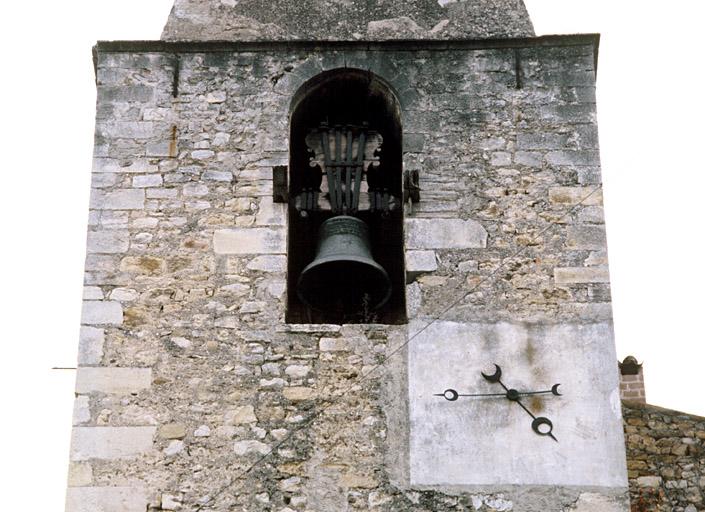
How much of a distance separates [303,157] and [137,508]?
2619 millimetres

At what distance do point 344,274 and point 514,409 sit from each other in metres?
1.30

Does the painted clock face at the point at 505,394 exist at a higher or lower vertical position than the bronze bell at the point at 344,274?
lower

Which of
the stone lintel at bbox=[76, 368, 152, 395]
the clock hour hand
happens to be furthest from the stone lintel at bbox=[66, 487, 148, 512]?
the clock hour hand

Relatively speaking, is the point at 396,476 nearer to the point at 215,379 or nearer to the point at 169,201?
the point at 215,379

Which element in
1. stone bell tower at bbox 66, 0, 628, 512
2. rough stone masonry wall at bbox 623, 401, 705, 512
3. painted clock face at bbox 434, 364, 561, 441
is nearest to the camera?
stone bell tower at bbox 66, 0, 628, 512

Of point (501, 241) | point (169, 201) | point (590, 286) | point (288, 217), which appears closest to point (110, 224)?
point (169, 201)

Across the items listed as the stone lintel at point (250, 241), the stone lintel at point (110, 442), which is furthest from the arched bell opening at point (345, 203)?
the stone lintel at point (110, 442)

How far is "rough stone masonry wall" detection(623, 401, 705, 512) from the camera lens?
8984 mm

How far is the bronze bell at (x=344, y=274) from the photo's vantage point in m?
8.34

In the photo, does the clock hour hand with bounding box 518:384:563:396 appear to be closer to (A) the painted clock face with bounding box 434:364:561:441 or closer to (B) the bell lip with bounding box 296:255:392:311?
(A) the painted clock face with bounding box 434:364:561:441

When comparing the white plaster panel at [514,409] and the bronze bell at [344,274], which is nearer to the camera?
the white plaster panel at [514,409]

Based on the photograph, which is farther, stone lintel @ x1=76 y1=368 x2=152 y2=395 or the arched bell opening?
the arched bell opening

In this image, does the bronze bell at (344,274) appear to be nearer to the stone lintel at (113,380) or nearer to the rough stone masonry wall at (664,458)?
the stone lintel at (113,380)

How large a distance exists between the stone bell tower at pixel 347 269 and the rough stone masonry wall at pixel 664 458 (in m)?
1.33
